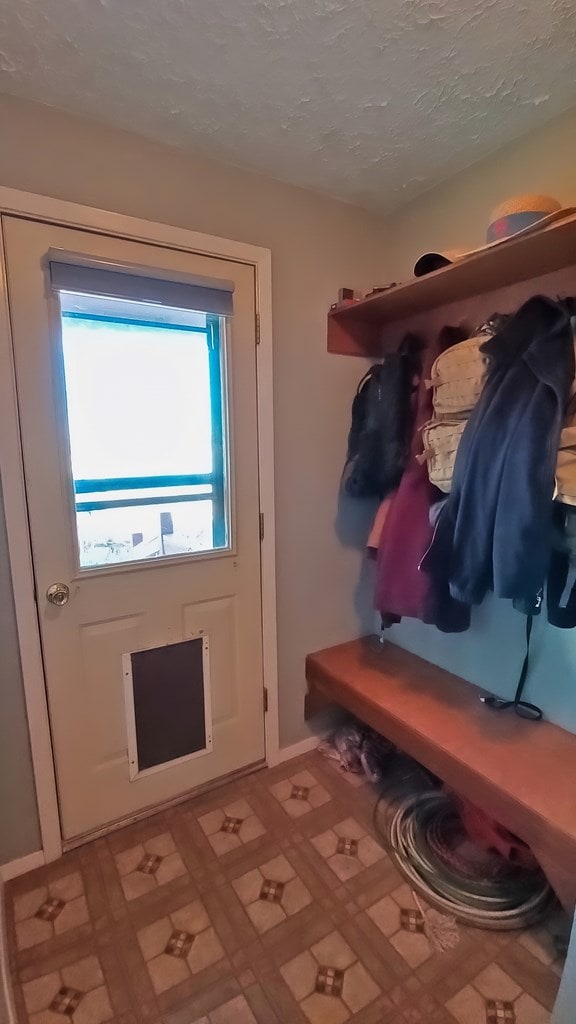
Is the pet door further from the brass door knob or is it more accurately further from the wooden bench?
the wooden bench

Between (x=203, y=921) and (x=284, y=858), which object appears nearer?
(x=203, y=921)

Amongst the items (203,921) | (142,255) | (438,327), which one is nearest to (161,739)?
(203,921)

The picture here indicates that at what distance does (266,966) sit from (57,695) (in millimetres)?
964

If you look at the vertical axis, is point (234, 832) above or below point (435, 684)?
below

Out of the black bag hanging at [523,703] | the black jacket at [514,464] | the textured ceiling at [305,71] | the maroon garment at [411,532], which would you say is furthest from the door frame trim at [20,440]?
the black bag hanging at [523,703]

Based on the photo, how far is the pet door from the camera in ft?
5.65

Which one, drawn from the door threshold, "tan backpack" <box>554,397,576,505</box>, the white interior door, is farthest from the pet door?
"tan backpack" <box>554,397,576,505</box>

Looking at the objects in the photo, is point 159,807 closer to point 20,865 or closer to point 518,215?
point 20,865

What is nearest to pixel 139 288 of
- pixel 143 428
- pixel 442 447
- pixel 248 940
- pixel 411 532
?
pixel 143 428

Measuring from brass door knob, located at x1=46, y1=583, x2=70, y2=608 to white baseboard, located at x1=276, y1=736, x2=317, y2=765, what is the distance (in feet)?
3.77

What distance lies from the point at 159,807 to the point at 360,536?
52.2 inches

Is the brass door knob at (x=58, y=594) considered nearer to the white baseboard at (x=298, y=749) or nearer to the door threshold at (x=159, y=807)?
the door threshold at (x=159, y=807)

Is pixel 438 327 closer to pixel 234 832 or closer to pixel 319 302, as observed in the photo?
pixel 319 302

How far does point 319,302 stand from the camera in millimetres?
1897
